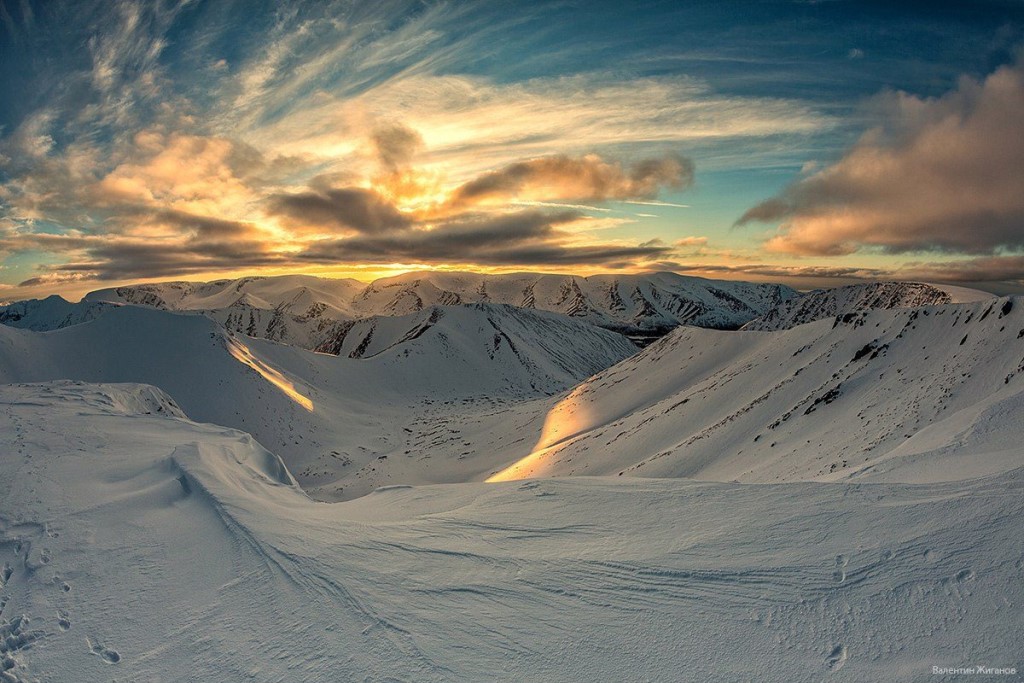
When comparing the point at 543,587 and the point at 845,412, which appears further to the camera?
the point at 845,412

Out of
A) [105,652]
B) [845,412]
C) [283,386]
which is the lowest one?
[845,412]

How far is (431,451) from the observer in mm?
56562

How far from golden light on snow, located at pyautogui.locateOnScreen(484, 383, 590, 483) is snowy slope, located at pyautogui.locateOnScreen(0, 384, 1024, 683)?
2460cm

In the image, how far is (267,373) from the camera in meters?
66.0

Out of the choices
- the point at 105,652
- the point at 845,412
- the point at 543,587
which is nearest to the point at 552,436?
the point at 845,412

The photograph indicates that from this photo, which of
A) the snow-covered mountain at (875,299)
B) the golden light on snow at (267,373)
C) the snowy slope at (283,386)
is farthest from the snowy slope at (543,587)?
the snow-covered mountain at (875,299)

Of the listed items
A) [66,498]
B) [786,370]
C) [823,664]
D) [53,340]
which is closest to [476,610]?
[823,664]

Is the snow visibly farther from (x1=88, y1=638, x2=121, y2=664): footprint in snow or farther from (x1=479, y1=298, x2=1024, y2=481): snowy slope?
(x1=479, y1=298, x2=1024, y2=481): snowy slope

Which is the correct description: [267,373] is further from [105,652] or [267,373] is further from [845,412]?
[105,652]

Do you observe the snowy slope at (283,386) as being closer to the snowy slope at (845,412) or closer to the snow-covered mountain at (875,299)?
the snowy slope at (845,412)

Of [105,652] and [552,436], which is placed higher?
[105,652]

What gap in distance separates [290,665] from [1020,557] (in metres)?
7.41

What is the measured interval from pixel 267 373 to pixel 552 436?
40.3 m

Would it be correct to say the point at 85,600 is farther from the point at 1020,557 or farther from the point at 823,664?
the point at 1020,557
